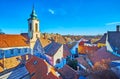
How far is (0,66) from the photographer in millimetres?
25375

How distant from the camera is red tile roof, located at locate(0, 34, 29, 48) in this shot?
128ft

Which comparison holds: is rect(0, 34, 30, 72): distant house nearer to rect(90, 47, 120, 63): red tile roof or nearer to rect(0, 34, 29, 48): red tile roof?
rect(0, 34, 29, 48): red tile roof

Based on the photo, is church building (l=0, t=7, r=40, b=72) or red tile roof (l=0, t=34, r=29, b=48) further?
red tile roof (l=0, t=34, r=29, b=48)

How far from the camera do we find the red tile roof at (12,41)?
3893cm

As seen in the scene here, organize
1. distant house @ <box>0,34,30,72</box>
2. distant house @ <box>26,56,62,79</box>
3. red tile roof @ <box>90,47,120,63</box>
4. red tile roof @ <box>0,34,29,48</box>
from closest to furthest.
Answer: distant house @ <box>26,56,62,79</box>, red tile roof @ <box>90,47,120,63</box>, distant house @ <box>0,34,30,72</box>, red tile roof @ <box>0,34,29,48</box>

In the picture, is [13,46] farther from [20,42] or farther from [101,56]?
[101,56]

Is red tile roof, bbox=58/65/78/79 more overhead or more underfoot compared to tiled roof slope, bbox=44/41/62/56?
more underfoot

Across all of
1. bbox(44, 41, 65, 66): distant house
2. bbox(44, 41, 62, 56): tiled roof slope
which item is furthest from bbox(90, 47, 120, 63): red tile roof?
bbox(44, 41, 62, 56): tiled roof slope

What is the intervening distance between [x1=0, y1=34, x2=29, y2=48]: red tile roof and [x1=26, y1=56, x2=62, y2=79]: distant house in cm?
1488

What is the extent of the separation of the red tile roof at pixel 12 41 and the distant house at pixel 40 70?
1488 centimetres

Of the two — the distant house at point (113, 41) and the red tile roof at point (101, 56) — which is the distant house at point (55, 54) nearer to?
the red tile roof at point (101, 56)

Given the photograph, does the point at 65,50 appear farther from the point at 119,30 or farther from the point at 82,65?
the point at 119,30

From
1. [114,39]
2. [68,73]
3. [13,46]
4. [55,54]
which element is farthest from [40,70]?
[114,39]

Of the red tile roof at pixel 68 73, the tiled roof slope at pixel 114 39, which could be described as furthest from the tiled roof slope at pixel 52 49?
the tiled roof slope at pixel 114 39
